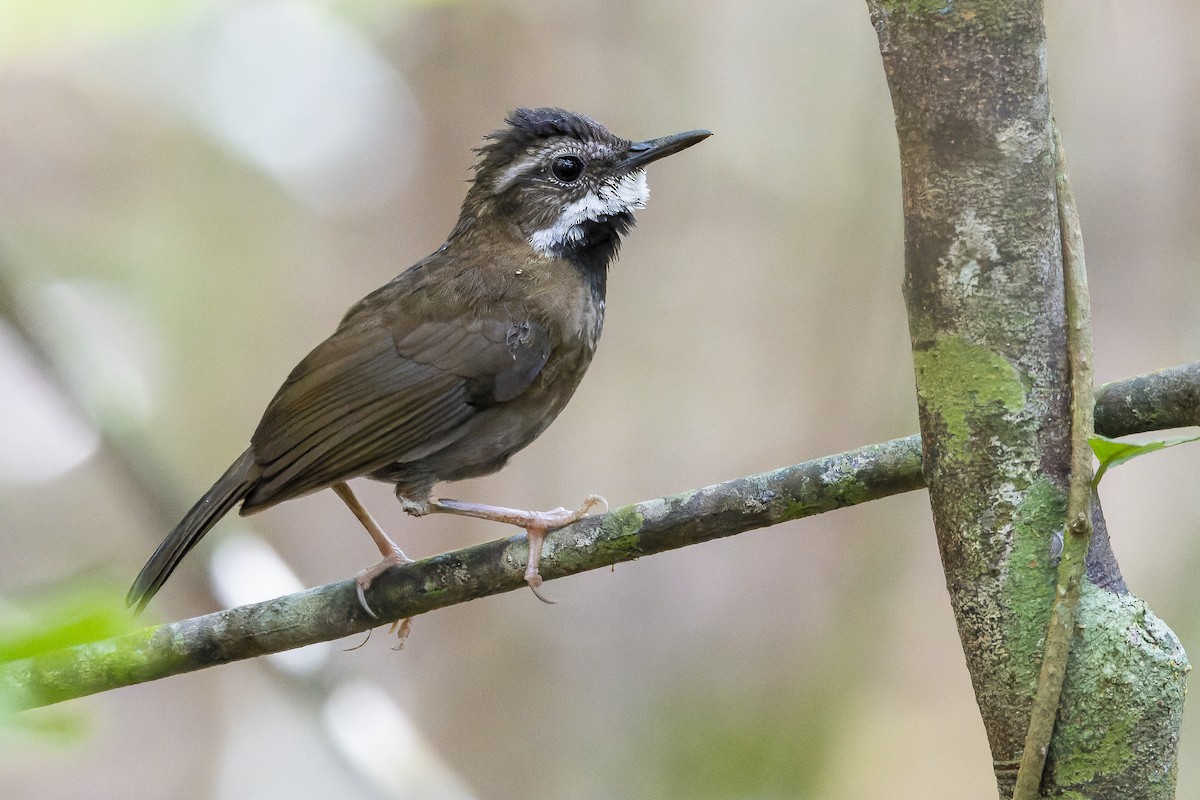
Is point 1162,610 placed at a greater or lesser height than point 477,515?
lesser

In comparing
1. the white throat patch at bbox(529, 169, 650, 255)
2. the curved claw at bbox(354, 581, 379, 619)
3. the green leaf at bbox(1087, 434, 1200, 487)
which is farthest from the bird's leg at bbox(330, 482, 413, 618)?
the green leaf at bbox(1087, 434, 1200, 487)

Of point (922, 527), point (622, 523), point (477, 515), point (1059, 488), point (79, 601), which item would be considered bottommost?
point (922, 527)

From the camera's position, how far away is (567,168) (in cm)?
378

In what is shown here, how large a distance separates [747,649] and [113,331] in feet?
12.5

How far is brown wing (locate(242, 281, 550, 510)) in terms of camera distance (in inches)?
128

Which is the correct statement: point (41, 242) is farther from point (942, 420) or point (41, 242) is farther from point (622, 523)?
point (942, 420)

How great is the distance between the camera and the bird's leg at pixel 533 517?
2.69 meters

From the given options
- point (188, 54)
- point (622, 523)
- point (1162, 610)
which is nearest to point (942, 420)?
point (622, 523)

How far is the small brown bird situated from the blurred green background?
63.9 inches

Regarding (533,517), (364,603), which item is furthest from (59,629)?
(533,517)

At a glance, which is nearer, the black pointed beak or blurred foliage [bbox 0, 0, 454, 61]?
blurred foliage [bbox 0, 0, 454, 61]

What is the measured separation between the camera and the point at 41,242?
631cm

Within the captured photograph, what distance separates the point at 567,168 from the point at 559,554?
163 centimetres

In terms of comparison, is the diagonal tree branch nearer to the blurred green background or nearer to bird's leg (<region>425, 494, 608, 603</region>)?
bird's leg (<region>425, 494, 608, 603</region>)
